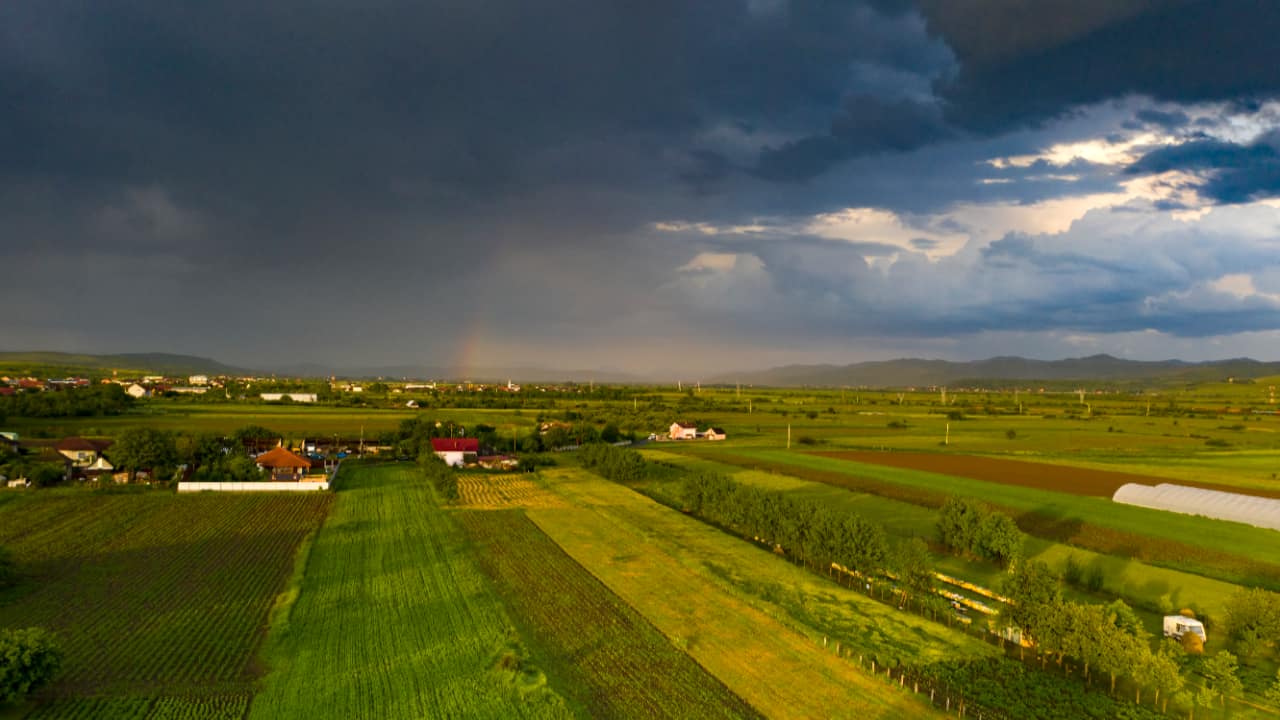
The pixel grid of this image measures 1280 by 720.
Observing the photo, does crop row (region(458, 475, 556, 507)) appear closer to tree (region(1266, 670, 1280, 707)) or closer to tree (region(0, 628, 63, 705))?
tree (region(0, 628, 63, 705))

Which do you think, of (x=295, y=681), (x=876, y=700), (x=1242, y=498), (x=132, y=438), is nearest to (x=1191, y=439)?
(x=1242, y=498)

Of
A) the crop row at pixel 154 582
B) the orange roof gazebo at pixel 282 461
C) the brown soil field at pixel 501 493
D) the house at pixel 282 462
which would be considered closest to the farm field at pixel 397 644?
the crop row at pixel 154 582

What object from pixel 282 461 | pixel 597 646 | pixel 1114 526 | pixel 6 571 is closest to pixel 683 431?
pixel 282 461

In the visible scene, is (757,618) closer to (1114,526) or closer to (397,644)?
(397,644)

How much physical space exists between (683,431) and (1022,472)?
4631 cm

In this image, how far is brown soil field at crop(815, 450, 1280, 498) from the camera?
153 feet

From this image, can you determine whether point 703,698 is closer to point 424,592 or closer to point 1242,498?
point 424,592

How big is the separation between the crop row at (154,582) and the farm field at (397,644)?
146 cm

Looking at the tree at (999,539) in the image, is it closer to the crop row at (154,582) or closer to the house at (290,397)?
the crop row at (154,582)

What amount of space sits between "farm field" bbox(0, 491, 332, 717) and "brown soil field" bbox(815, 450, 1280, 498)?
46727 millimetres

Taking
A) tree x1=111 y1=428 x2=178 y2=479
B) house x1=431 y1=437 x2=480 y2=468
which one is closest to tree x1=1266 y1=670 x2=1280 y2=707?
house x1=431 y1=437 x2=480 y2=468

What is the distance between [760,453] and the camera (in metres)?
71.4

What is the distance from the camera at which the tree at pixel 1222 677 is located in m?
17.0

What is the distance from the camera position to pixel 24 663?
15.9 metres
